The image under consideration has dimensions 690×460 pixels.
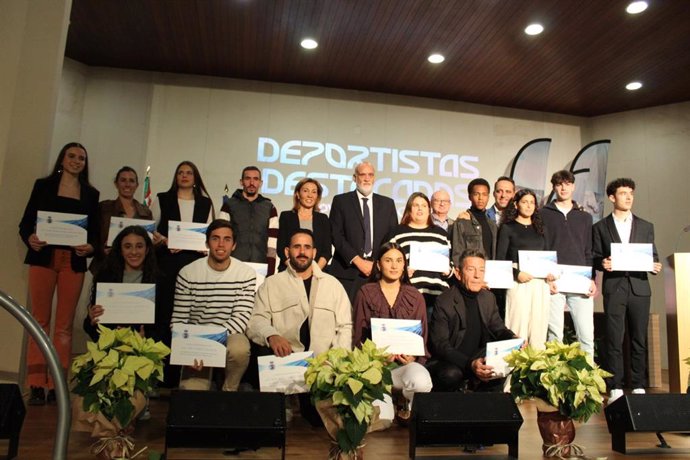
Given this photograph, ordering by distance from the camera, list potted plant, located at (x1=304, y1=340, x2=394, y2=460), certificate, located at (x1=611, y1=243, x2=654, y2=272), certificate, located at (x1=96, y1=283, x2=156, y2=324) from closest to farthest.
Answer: potted plant, located at (x1=304, y1=340, x2=394, y2=460) < certificate, located at (x1=96, y1=283, x2=156, y2=324) < certificate, located at (x1=611, y1=243, x2=654, y2=272)

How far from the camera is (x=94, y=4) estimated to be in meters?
6.04

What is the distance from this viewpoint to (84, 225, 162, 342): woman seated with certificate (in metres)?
3.87

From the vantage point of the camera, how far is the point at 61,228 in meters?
Answer: 4.13

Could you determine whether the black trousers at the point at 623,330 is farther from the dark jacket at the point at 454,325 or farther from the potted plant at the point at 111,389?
the potted plant at the point at 111,389

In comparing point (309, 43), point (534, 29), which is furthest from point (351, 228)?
point (534, 29)

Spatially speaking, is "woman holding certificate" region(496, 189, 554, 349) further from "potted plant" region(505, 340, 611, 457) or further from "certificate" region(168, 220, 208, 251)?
"certificate" region(168, 220, 208, 251)

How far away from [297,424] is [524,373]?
1.56 metres

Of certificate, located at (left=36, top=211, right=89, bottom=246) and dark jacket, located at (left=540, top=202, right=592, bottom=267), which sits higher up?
dark jacket, located at (left=540, top=202, right=592, bottom=267)

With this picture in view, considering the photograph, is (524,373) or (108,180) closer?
(524,373)

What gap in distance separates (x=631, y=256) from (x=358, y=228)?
7.74ft

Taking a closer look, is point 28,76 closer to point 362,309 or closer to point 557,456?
point 362,309

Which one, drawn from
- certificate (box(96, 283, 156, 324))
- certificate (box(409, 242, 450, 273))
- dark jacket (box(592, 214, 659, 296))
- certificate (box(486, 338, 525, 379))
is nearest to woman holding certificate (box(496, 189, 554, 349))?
dark jacket (box(592, 214, 659, 296))

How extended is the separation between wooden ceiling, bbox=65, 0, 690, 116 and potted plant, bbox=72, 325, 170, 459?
14.4 feet

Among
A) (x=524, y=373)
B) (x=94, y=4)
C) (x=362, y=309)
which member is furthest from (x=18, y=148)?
(x=524, y=373)
